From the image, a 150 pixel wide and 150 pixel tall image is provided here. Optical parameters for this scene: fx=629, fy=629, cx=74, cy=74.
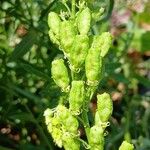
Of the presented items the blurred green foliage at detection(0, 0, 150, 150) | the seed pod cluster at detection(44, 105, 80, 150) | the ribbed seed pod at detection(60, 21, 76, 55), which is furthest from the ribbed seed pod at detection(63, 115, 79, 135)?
the blurred green foliage at detection(0, 0, 150, 150)

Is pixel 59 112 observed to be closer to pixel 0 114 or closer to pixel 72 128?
pixel 72 128

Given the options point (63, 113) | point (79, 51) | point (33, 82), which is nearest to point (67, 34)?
point (79, 51)

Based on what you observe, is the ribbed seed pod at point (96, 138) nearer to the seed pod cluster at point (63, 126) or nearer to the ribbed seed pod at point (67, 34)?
the seed pod cluster at point (63, 126)

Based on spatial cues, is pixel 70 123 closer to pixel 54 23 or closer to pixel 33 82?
pixel 54 23

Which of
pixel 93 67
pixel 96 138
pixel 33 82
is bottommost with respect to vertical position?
pixel 33 82

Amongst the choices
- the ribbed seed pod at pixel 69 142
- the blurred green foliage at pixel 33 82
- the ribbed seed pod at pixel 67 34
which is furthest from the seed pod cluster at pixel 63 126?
the blurred green foliage at pixel 33 82

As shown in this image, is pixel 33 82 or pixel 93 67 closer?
pixel 93 67

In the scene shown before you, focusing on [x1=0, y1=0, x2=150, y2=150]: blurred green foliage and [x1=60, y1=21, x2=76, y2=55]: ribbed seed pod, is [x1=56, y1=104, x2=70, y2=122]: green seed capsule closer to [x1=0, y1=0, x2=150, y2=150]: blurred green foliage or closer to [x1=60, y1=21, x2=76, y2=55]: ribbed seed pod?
[x1=60, y1=21, x2=76, y2=55]: ribbed seed pod
